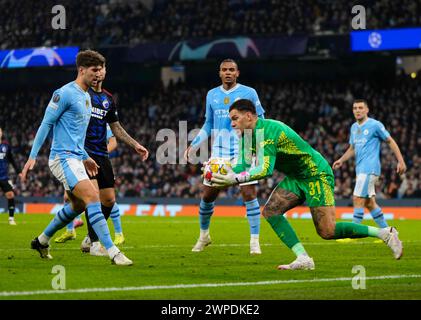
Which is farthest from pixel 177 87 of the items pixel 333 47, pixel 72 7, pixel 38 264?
pixel 38 264

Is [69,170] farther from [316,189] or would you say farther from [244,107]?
[316,189]

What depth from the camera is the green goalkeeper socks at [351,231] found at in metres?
9.97

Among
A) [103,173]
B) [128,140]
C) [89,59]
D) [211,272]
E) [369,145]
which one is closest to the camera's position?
[211,272]

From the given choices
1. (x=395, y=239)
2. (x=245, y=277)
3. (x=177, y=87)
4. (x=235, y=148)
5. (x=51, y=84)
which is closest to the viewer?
(x=245, y=277)

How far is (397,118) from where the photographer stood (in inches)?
1326

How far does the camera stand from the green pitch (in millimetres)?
8070

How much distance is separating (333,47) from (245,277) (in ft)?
85.0

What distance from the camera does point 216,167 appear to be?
9758 millimetres

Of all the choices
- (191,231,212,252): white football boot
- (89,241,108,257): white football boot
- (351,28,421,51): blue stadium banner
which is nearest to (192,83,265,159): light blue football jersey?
(191,231,212,252): white football boot

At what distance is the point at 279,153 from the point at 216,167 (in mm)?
709

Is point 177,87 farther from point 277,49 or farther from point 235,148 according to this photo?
point 235,148

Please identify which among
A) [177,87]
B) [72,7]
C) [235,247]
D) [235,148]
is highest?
[72,7]

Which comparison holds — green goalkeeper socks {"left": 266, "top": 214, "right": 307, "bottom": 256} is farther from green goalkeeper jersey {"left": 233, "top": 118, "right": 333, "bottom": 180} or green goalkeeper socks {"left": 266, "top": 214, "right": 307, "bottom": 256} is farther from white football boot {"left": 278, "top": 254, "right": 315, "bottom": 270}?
green goalkeeper jersey {"left": 233, "top": 118, "right": 333, "bottom": 180}

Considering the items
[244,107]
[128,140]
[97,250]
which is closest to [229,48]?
[128,140]
